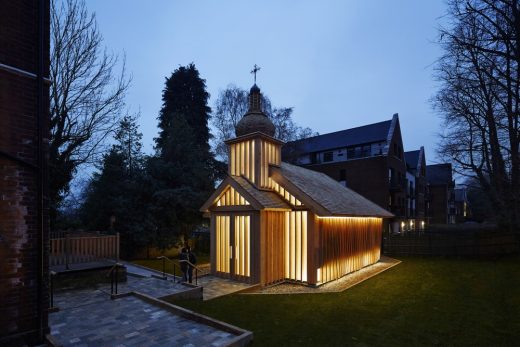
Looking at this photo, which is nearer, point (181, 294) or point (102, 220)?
point (181, 294)

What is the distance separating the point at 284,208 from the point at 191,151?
13.1 m

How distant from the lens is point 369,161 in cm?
3162

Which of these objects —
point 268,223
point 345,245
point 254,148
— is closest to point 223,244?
point 268,223

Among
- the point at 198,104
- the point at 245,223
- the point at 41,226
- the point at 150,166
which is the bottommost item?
the point at 245,223

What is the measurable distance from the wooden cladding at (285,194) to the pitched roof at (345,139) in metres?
18.1

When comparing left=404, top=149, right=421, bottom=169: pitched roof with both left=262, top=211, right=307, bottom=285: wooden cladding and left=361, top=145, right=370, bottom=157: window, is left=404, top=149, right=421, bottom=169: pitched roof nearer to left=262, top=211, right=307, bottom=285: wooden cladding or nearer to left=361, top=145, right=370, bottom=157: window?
left=361, top=145, right=370, bottom=157: window

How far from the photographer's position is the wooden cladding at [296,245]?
13.6 metres

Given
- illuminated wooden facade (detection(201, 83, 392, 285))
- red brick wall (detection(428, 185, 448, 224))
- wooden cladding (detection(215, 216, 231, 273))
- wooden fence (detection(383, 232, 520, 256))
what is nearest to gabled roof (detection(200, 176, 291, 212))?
illuminated wooden facade (detection(201, 83, 392, 285))

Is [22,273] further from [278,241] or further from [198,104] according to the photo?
[198,104]

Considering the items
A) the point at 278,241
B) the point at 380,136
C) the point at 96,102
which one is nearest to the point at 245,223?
the point at 278,241

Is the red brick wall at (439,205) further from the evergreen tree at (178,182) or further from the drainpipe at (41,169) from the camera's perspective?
the drainpipe at (41,169)

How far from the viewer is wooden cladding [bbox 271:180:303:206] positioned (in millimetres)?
14048

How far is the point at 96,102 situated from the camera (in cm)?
1669

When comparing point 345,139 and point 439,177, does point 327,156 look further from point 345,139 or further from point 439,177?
point 439,177
